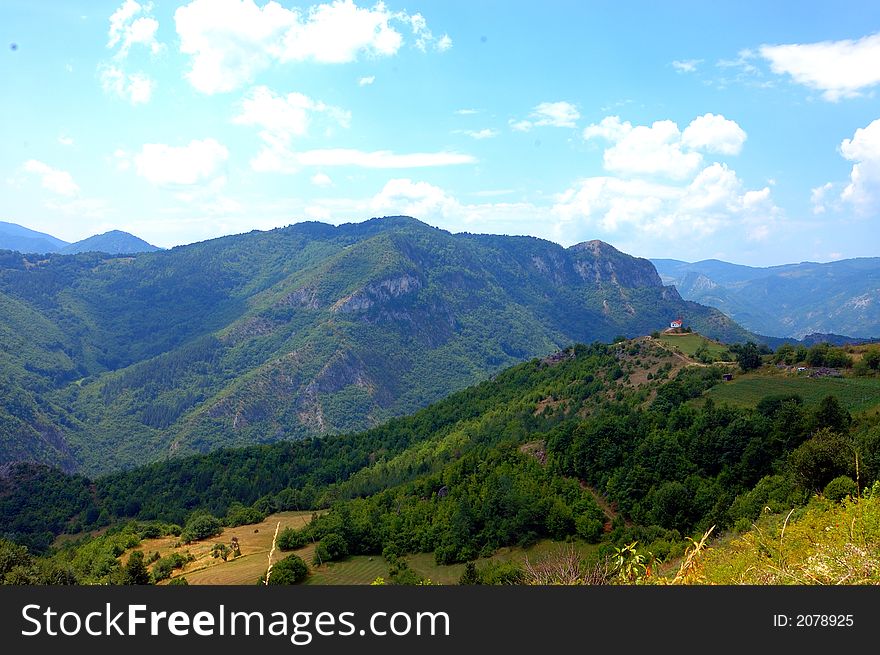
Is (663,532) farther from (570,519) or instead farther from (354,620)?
(354,620)

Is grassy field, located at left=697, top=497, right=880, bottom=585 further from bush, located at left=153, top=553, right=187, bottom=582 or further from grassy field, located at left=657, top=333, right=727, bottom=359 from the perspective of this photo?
grassy field, located at left=657, top=333, right=727, bottom=359

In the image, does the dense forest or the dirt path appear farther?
the dirt path

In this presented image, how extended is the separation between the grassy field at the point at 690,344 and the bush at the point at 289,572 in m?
71.7

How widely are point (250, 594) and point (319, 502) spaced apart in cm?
8516

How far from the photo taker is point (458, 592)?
1179 cm

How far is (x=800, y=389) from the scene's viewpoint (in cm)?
6744

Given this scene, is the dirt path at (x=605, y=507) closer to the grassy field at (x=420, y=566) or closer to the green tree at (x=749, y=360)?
the grassy field at (x=420, y=566)

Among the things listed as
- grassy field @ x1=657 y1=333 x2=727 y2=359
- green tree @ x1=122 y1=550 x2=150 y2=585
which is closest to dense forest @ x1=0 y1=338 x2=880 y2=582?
green tree @ x1=122 y1=550 x2=150 y2=585

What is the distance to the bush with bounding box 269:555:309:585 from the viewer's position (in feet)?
172

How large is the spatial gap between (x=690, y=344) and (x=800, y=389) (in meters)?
37.9

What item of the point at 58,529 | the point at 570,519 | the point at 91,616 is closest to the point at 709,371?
the point at 570,519

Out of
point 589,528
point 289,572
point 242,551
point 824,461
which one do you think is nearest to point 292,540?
point 242,551

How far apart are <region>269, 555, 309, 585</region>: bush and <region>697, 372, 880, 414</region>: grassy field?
51364 mm

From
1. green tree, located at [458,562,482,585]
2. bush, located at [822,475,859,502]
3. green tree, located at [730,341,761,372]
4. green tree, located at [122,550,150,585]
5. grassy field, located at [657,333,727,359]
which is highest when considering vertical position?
grassy field, located at [657,333,727,359]
